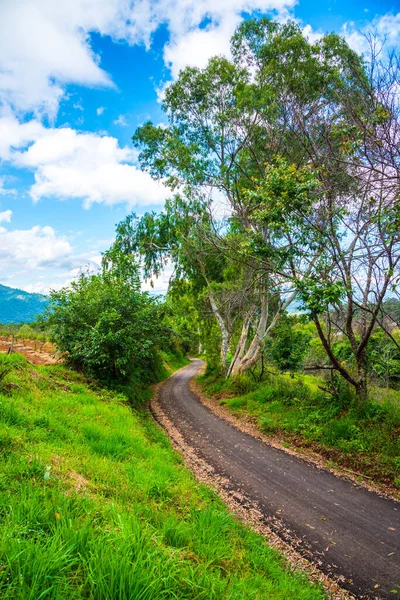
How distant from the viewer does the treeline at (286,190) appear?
24.0ft

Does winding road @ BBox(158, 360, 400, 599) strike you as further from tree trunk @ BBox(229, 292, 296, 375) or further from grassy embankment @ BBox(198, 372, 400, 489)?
tree trunk @ BBox(229, 292, 296, 375)

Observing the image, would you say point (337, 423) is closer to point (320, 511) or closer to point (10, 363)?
point (320, 511)

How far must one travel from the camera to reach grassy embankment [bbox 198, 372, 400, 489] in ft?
24.2

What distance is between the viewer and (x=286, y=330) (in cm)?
1387

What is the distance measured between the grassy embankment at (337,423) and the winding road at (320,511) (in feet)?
2.82

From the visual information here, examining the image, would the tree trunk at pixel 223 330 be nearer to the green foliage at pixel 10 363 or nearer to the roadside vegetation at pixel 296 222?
the roadside vegetation at pixel 296 222

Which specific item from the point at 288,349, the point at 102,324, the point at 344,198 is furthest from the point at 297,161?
the point at 102,324

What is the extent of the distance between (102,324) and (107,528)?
10.4 m

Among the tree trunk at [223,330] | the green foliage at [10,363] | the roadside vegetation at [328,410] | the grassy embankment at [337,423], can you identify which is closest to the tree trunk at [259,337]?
the roadside vegetation at [328,410]

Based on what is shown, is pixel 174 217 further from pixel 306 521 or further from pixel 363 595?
pixel 363 595

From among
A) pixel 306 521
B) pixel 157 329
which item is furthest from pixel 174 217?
pixel 306 521

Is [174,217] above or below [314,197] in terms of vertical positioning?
above

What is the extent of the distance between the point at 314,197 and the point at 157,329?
10.4 m

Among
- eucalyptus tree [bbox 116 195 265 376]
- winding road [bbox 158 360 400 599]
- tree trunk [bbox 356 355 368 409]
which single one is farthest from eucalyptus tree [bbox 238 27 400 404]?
eucalyptus tree [bbox 116 195 265 376]
